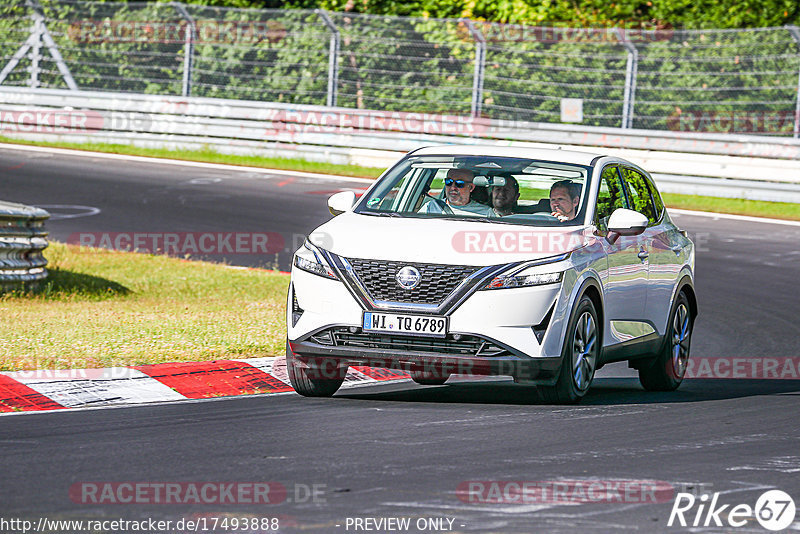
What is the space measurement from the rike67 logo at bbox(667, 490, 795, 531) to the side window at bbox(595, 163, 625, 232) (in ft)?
11.6

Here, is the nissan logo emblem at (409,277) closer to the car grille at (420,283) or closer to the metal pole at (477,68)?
the car grille at (420,283)

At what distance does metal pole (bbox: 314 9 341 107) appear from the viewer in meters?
27.0

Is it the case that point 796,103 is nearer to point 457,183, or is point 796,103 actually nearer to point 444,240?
point 457,183

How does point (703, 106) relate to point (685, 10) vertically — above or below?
below

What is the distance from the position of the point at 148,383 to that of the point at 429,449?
264 centimetres

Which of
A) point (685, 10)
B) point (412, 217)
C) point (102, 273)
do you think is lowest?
point (102, 273)

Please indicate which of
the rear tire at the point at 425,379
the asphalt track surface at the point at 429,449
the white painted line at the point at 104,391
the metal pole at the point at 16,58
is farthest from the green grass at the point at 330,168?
the white painted line at the point at 104,391

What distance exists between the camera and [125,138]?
2825cm

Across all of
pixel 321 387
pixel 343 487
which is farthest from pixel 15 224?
pixel 343 487

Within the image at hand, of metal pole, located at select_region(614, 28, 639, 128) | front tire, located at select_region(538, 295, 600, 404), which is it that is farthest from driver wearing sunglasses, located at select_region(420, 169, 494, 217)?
metal pole, located at select_region(614, 28, 639, 128)

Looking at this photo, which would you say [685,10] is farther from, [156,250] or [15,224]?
A: [15,224]

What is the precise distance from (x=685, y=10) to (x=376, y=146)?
7274 millimetres

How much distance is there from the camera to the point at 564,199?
984 cm

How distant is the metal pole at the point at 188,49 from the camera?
27797 millimetres
